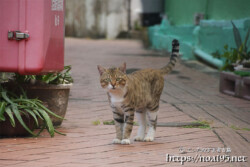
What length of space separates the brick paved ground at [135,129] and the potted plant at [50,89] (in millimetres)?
207

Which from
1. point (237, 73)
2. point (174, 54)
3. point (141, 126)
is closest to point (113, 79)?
point (141, 126)

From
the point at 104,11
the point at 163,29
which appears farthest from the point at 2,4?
the point at 104,11

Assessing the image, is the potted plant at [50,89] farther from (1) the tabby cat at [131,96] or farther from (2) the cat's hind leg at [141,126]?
(2) the cat's hind leg at [141,126]

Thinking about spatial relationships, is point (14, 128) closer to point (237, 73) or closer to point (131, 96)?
point (131, 96)

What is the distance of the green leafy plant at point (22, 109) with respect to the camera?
4262 mm

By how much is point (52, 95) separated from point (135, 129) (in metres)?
0.84

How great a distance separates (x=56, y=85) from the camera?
485cm

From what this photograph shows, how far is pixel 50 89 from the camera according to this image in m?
4.83

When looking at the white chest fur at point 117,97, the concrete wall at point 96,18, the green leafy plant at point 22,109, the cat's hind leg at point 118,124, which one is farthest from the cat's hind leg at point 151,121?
the concrete wall at point 96,18

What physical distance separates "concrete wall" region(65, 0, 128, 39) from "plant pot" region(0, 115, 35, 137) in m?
11.9

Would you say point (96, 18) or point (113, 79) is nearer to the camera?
point (113, 79)

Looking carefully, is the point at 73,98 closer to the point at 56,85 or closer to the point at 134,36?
the point at 56,85

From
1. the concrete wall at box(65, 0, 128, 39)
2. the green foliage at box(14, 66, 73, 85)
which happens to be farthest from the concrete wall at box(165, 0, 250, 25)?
the green foliage at box(14, 66, 73, 85)

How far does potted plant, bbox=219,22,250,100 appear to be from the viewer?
6.68 m
